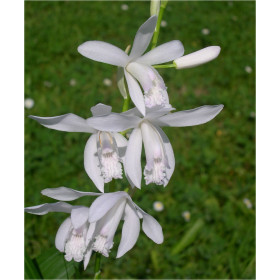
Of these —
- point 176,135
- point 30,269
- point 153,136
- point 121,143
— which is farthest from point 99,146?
point 176,135

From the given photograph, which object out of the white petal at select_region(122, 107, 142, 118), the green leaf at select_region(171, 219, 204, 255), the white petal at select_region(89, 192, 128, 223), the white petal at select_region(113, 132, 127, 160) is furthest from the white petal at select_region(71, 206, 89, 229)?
the green leaf at select_region(171, 219, 204, 255)

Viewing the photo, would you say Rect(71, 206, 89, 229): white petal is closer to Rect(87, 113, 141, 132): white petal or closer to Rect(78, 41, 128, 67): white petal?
Rect(87, 113, 141, 132): white petal

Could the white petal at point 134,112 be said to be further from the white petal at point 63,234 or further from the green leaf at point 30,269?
the green leaf at point 30,269

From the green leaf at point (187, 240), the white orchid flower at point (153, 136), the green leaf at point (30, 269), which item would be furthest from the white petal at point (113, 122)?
the green leaf at point (187, 240)

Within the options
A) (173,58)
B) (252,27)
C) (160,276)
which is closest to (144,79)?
(173,58)

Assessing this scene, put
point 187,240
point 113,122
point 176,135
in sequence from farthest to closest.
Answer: point 176,135, point 187,240, point 113,122

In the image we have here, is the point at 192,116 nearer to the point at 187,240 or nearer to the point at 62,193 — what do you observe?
the point at 62,193

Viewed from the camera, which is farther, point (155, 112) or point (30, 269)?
point (30, 269)
